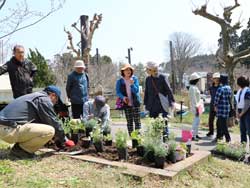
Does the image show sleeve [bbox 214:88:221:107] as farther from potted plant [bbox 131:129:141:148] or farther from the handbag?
potted plant [bbox 131:129:141:148]

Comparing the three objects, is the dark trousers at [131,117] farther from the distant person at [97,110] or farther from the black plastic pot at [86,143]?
the black plastic pot at [86,143]

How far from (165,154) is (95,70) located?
96.6ft

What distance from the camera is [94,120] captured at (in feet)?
18.4

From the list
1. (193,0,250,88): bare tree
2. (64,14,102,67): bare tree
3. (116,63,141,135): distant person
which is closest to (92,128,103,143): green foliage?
(116,63,141,135): distant person

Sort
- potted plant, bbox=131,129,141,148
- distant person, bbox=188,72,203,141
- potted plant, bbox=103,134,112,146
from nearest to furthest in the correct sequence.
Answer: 1. potted plant, bbox=131,129,141,148
2. potted plant, bbox=103,134,112,146
3. distant person, bbox=188,72,203,141

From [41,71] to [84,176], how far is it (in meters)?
21.3

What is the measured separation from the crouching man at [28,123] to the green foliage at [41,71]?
1969cm

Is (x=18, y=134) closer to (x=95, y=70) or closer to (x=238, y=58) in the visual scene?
(x=238, y=58)

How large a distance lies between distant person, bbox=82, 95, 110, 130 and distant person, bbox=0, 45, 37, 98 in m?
1.07

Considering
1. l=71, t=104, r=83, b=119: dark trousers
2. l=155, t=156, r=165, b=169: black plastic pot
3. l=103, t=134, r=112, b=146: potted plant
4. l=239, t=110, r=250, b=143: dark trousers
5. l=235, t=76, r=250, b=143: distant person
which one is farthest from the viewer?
l=239, t=110, r=250, b=143: dark trousers

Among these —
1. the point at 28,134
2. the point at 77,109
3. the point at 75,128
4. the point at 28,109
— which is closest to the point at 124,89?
the point at 77,109

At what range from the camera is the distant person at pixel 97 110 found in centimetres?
596

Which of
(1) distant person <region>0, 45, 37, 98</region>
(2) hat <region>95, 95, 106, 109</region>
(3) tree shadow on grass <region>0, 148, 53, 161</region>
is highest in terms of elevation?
(1) distant person <region>0, 45, 37, 98</region>

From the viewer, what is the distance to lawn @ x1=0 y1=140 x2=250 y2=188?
3.80m
